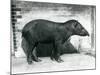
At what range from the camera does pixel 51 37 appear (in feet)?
5.99

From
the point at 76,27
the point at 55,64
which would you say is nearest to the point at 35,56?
the point at 55,64

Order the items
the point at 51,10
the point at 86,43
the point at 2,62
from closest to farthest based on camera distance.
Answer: the point at 2,62
the point at 51,10
the point at 86,43

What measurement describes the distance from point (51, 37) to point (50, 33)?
0.15 feet

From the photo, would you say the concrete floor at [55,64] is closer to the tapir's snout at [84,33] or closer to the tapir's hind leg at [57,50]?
the tapir's hind leg at [57,50]

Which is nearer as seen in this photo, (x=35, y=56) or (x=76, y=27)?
(x=35, y=56)

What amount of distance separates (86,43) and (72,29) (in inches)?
9.8

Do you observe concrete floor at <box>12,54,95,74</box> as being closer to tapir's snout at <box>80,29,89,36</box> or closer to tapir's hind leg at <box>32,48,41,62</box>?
tapir's hind leg at <box>32,48,41,62</box>

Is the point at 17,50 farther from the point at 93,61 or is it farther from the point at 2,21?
the point at 93,61

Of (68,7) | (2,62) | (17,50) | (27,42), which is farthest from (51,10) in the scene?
(2,62)

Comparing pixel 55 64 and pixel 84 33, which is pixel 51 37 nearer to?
pixel 55 64

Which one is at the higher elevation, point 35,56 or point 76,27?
point 76,27

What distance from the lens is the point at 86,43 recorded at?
196 cm

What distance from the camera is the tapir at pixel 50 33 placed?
1.76 metres

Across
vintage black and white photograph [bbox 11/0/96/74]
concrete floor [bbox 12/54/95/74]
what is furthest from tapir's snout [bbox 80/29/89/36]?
concrete floor [bbox 12/54/95/74]
